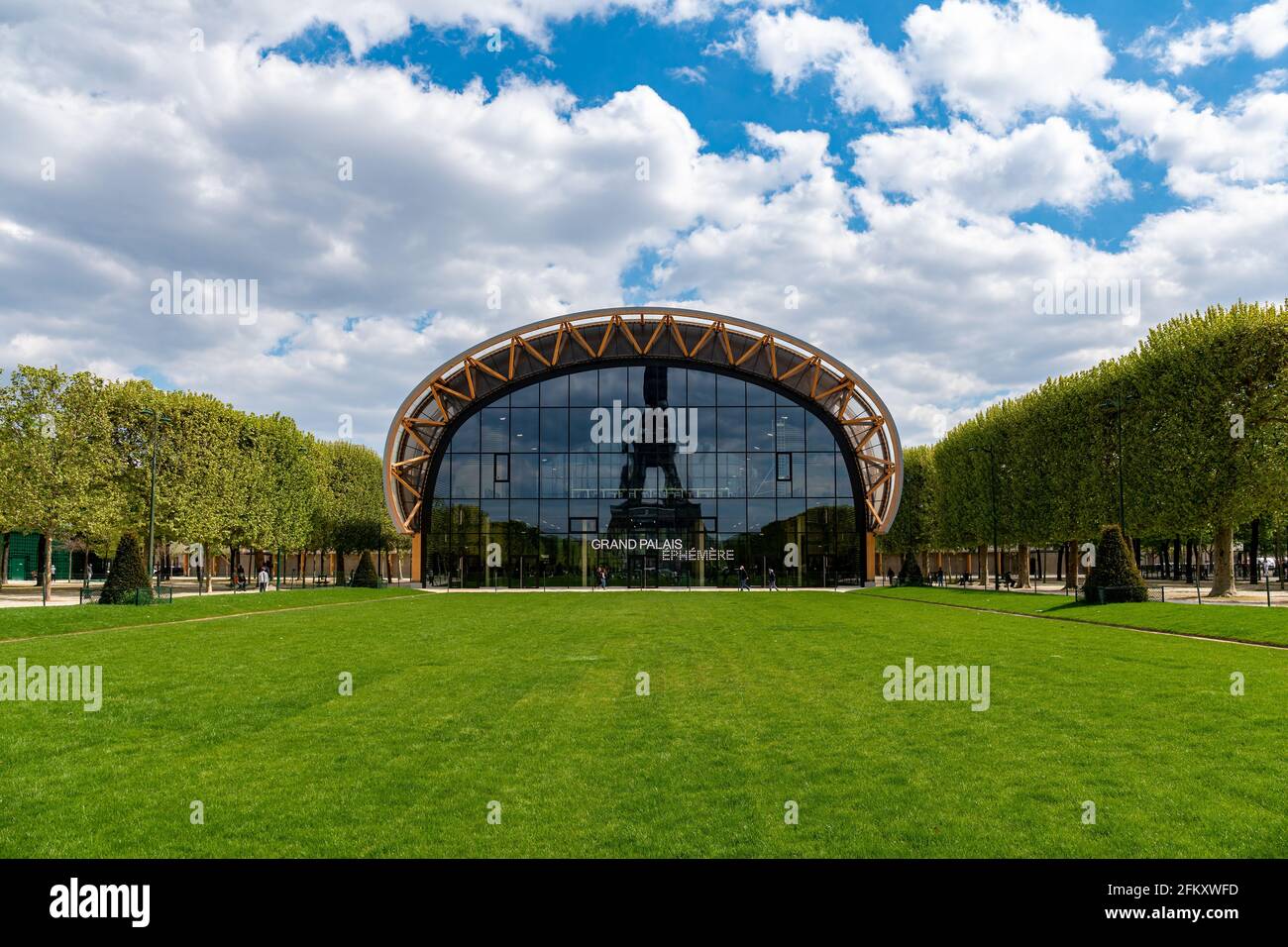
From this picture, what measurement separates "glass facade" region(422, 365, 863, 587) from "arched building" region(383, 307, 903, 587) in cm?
11

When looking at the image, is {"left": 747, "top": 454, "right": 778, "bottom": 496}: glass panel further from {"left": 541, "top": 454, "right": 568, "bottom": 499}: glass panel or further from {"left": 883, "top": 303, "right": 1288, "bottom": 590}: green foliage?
{"left": 883, "top": 303, "right": 1288, "bottom": 590}: green foliage

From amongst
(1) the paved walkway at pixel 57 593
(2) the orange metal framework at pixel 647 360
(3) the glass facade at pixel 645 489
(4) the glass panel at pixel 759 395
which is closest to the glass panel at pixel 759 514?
(3) the glass facade at pixel 645 489

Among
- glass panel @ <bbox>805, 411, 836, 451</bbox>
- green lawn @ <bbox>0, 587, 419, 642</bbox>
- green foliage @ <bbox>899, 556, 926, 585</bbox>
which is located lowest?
green foliage @ <bbox>899, 556, 926, 585</bbox>

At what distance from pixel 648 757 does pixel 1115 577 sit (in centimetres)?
3126

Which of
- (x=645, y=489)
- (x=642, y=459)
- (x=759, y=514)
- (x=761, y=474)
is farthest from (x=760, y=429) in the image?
(x=645, y=489)

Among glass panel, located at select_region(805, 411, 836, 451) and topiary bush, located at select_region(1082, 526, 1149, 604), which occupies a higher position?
glass panel, located at select_region(805, 411, 836, 451)

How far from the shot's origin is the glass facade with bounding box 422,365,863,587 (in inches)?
2367

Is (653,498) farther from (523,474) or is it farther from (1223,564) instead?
(1223,564)

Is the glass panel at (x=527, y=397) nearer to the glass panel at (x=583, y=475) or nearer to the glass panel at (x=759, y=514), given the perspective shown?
the glass panel at (x=583, y=475)

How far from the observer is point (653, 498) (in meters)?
60.2

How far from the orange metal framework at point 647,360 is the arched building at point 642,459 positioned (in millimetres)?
150

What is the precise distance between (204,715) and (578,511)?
49.2 metres

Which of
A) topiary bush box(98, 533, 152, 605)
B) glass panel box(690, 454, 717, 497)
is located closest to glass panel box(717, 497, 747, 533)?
glass panel box(690, 454, 717, 497)

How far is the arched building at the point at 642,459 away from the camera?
60.1 meters
